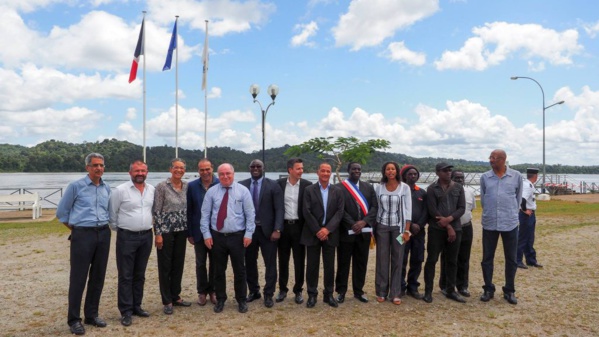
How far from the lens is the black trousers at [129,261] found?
5.13 meters

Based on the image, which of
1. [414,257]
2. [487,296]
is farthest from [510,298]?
[414,257]

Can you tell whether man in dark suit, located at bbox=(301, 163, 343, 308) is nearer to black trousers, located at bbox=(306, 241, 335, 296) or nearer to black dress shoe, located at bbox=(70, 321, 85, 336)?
black trousers, located at bbox=(306, 241, 335, 296)

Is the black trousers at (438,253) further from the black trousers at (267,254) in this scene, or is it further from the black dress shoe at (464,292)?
the black trousers at (267,254)

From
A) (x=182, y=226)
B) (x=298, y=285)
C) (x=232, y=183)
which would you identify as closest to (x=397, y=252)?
(x=298, y=285)

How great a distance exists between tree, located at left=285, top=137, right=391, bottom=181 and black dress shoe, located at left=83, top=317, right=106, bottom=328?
25254 mm

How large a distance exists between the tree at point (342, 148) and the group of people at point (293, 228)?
24.1 meters

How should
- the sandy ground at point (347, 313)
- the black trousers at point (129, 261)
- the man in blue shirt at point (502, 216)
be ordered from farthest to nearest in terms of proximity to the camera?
the man in blue shirt at point (502, 216)
the black trousers at point (129, 261)
the sandy ground at point (347, 313)

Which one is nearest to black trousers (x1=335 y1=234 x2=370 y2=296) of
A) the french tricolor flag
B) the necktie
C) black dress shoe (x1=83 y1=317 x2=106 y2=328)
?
the necktie

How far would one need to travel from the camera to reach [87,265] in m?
4.95

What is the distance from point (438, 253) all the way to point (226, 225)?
295cm

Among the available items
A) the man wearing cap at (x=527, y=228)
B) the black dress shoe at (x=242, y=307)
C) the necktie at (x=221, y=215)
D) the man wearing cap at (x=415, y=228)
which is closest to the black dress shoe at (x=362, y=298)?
the man wearing cap at (x=415, y=228)

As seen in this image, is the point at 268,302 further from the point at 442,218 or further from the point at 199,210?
the point at 442,218

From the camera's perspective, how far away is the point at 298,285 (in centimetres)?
598

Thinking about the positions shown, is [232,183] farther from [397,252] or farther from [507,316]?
[507,316]
